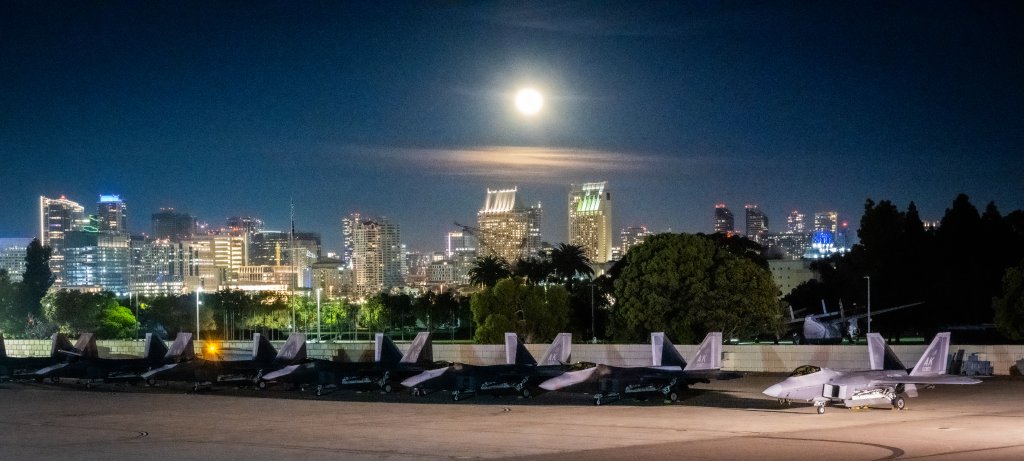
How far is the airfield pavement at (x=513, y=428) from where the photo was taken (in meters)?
26.1

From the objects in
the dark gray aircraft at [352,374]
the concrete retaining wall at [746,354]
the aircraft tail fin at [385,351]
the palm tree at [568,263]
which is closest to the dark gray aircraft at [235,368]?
the dark gray aircraft at [352,374]

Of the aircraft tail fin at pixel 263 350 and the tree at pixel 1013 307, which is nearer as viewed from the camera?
the aircraft tail fin at pixel 263 350

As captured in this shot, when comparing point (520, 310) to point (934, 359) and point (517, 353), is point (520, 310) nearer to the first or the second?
point (517, 353)

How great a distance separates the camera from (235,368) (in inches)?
1898

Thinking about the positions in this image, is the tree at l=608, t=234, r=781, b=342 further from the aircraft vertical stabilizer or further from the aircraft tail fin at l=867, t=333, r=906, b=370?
the aircraft tail fin at l=867, t=333, r=906, b=370

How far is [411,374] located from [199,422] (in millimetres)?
11293

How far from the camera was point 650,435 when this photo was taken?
29.2 metres

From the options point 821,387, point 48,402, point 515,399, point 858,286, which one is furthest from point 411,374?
point 858,286

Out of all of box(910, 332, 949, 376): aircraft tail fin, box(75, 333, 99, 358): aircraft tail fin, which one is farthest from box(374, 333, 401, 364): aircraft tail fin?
box(910, 332, 949, 376): aircraft tail fin

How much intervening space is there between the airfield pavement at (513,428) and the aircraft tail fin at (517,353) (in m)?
2.69

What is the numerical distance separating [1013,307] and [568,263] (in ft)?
198

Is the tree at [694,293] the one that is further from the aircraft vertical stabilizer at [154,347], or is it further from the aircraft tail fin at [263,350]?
the aircraft vertical stabilizer at [154,347]

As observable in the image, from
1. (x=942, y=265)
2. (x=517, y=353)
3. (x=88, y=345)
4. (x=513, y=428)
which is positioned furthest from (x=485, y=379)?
(x=942, y=265)

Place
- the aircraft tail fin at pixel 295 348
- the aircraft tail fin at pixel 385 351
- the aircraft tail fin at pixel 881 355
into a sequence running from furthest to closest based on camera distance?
1. the aircraft tail fin at pixel 295 348
2. the aircraft tail fin at pixel 385 351
3. the aircraft tail fin at pixel 881 355
